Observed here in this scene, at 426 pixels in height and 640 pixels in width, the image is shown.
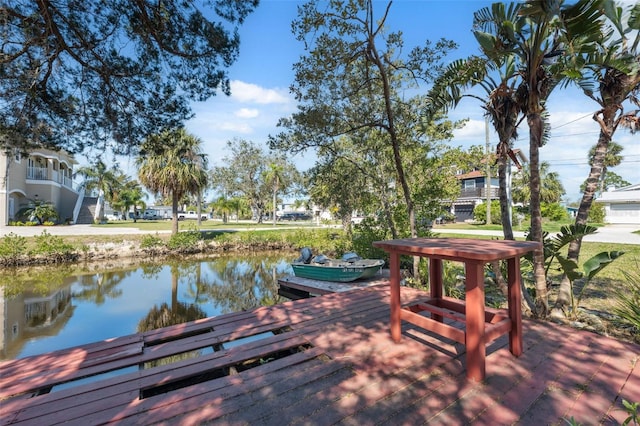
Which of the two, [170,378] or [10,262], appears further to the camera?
[10,262]

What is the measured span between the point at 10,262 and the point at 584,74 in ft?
64.5

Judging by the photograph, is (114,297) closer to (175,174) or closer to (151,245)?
(151,245)

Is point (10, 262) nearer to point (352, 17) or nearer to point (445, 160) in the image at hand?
point (352, 17)

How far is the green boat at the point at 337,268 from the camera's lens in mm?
8016

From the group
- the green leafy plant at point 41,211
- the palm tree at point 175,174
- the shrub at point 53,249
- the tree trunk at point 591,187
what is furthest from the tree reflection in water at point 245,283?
the green leafy plant at point 41,211

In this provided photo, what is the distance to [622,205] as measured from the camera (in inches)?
1219

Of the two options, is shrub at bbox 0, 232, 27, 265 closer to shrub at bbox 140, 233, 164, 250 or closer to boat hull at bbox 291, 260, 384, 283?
shrub at bbox 140, 233, 164, 250

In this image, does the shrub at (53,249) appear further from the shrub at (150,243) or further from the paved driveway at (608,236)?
the paved driveway at (608,236)

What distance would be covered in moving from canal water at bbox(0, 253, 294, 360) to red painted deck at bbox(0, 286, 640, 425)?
168 inches

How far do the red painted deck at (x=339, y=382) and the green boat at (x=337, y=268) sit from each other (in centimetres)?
391

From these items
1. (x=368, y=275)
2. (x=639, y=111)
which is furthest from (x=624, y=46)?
(x=368, y=275)

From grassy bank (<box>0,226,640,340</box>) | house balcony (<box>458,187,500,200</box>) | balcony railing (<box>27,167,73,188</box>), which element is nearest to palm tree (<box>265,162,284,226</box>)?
grassy bank (<box>0,226,640,340</box>)

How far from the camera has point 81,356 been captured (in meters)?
3.57

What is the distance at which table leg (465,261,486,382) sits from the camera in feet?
8.84
